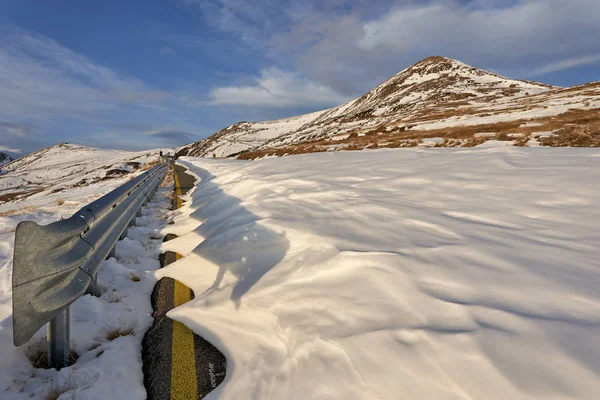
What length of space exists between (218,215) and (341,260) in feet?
11.7

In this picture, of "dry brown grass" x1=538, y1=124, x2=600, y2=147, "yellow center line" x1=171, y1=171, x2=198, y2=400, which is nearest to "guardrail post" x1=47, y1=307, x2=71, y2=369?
"yellow center line" x1=171, y1=171, x2=198, y2=400

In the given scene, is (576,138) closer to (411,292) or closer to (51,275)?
(411,292)

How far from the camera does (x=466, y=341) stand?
180 centimetres

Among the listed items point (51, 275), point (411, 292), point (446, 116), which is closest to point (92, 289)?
point (51, 275)

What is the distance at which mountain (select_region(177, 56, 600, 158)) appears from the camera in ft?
57.4

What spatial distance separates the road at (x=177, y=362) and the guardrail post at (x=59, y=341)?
0.55 m

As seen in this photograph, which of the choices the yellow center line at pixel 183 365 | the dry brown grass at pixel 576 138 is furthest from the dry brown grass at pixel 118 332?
the dry brown grass at pixel 576 138

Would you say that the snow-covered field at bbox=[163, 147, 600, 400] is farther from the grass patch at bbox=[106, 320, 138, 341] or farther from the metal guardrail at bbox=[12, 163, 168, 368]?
the metal guardrail at bbox=[12, 163, 168, 368]

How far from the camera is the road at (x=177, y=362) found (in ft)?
7.11

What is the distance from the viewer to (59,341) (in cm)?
214

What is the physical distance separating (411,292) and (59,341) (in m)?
2.67

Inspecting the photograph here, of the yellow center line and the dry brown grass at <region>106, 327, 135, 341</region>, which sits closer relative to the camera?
the yellow center line

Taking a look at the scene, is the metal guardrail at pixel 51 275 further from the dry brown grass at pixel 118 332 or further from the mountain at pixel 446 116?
the mountain at pixel 446 116

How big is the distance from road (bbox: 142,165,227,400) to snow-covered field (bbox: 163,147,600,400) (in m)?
0.11
